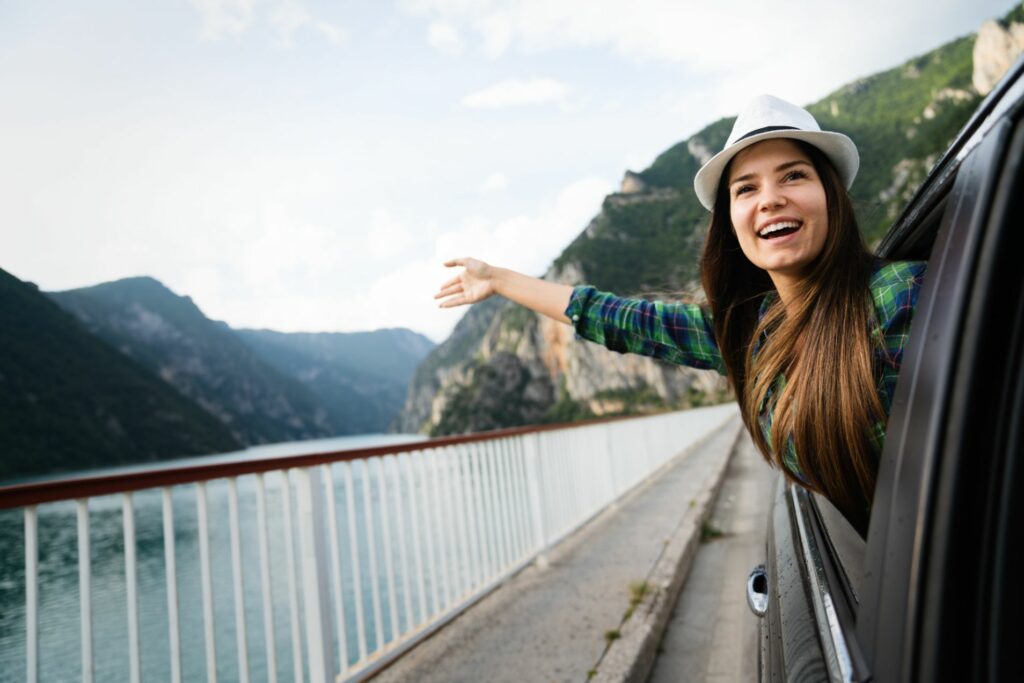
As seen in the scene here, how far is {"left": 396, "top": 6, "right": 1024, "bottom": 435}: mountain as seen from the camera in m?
54.1

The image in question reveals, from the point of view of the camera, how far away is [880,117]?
76125 mm

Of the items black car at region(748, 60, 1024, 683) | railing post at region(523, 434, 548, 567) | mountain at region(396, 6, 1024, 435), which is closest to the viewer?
black car at region(748, 60, 1024, 683)

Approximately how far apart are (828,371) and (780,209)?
1.50 feet

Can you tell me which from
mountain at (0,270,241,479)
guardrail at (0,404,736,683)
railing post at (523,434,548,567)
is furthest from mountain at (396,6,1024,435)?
guardrail at (0,404,736,683)

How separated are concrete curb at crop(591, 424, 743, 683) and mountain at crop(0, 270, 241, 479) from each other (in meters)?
41.0

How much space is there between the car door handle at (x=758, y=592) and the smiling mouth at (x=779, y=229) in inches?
34.0

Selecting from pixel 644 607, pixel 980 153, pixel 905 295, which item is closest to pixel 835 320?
pixel 905 295

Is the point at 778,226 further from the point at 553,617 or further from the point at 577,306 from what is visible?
the point at 553,617

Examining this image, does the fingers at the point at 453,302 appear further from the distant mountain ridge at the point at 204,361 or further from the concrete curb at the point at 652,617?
the distant mountain ridge at the point at 204,361

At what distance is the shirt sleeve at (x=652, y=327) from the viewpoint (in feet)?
6.22

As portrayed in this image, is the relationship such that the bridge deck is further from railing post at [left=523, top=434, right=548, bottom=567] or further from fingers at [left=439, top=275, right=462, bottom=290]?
fingers at [left=439, top=275, right=462, bottom=290]

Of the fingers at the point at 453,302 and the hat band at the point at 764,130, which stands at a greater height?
the hat band at the point at 764,130

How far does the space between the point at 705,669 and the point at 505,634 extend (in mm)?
1111

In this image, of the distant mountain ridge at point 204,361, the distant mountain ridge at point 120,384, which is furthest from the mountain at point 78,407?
the distant mountain ridge at point 204,361
